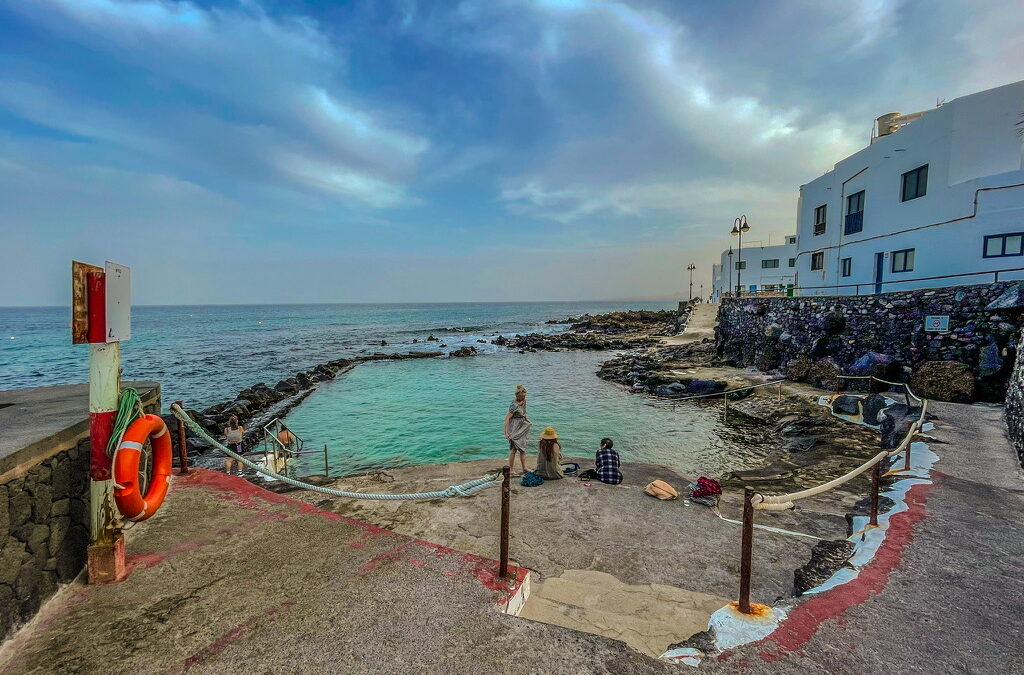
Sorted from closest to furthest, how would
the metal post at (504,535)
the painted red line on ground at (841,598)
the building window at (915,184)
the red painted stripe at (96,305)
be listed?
the painted red line on ground at (841,598) < the red painted stripe at (96,305) < the metal post at (504,535) < the building window at (915,184)

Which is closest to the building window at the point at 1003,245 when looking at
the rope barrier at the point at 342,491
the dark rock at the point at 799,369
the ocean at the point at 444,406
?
the dark rock at the point at 799,369

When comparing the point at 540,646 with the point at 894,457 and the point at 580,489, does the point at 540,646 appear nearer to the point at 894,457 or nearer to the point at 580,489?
the point at 580,489

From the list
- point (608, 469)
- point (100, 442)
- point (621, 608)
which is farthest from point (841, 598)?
point (100, 442)

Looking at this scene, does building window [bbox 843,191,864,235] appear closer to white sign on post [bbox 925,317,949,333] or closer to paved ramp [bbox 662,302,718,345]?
white sign on post [bbox 925,317,949,333]

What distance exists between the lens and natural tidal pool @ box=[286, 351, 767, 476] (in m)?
12.5

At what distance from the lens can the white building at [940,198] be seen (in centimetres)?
1482

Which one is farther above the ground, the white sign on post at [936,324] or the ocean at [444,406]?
the white sign on post at [936,324]

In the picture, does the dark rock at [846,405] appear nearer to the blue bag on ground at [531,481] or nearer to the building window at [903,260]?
the building window at [903,260]

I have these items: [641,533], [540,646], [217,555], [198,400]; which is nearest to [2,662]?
[217,555]

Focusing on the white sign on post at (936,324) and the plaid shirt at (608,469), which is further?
the white sign on post at (936,324)

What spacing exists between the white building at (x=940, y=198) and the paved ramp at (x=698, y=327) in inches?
643

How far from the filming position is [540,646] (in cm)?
298

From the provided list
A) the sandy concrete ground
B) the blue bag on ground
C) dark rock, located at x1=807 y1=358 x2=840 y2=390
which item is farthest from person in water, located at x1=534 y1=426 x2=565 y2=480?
dark rock, located at x1=807 y1=358 x2=840 y2=390

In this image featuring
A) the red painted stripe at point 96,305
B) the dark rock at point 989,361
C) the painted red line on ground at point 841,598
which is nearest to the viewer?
the painted red line on ground at point 841,598
